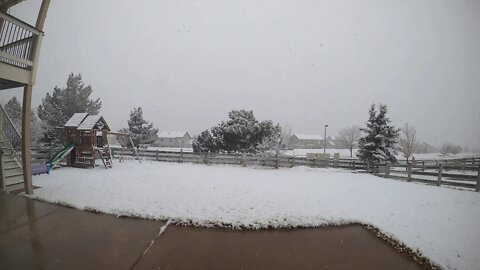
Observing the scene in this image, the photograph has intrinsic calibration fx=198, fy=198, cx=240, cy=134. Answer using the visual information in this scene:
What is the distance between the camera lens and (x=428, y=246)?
3.04m

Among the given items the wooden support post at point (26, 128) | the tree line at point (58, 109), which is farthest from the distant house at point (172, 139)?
the wooden support post at point (26, 128)

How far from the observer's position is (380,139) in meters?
15.0

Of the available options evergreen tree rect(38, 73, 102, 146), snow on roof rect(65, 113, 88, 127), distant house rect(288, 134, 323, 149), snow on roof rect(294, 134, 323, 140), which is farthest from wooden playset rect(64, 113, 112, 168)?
snow on roof rect(294, 134, 323, 140)

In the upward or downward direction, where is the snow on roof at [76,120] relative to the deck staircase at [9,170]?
upward

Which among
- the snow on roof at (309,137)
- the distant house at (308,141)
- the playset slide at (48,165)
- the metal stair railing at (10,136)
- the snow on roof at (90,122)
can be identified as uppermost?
the snow on roof at (309,137)

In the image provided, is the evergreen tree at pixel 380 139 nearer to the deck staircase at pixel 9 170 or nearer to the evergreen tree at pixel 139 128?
the deck staircase at pixel 9 170

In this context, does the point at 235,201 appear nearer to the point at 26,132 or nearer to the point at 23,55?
the point at 26,132

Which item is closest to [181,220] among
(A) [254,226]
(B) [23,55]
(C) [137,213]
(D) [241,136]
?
(C) [137,213]

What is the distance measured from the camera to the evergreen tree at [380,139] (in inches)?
589

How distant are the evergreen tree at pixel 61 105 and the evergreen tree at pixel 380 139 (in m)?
22.1

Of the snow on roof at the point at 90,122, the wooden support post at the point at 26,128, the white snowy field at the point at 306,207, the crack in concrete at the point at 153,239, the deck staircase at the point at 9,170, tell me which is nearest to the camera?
the crack in concrete at the point at 153,239

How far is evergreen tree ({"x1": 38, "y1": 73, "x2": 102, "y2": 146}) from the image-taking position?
14.1 metres

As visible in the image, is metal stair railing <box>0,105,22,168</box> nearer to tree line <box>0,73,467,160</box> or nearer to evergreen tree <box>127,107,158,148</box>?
tree line <box>0,73,467,160</box>

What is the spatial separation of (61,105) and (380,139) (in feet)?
77.9
